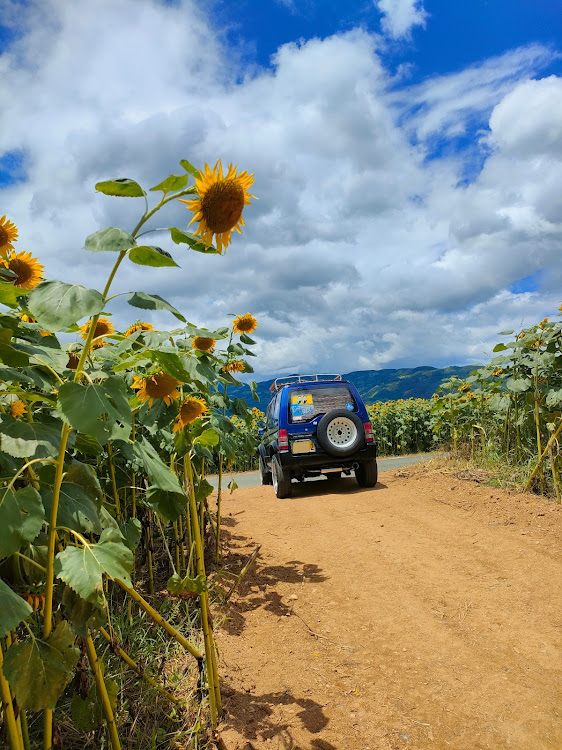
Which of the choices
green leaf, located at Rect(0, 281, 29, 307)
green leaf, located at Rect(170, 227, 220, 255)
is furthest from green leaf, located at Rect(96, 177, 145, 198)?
green leaf, located at Rect(0, 281, 29, 307)

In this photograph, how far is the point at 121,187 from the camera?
1279 millimetres

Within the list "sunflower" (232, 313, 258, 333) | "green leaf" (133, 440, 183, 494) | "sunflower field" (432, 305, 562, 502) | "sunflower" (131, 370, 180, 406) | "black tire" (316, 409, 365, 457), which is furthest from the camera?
"black tire" (316, 409, 365, 457)

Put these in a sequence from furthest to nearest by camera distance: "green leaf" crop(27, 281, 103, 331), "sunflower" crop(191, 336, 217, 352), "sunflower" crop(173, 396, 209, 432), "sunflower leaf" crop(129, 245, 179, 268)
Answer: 1. "sunflower" crop(191, 336, 217, 352)
2. "sunflower" crop(173, 396, 209, 432)
3. "sunflower leaf" crop(129, 245, 179, 268)
4. "green leaf" crop(27, 281, 103, 331)

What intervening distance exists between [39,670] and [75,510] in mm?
382

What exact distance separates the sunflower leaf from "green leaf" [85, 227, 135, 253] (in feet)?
0.12

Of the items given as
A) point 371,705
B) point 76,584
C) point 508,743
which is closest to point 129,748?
point 371,705

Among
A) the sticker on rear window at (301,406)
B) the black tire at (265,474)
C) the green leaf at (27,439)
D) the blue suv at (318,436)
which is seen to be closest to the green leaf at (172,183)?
the green leaf at (27,439)

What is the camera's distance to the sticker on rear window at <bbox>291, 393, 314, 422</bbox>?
8.66 meters

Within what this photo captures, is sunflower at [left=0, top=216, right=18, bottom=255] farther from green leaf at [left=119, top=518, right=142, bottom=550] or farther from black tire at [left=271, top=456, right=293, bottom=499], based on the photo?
black tire at [left=271, top=456, right=293, bottom=499]

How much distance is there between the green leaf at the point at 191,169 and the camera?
1387 mm

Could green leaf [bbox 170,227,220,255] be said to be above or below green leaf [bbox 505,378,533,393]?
above

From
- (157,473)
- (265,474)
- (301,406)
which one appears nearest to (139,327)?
(157,473)

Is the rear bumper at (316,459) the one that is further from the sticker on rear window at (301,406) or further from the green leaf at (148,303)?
the green leaf at (148,303)

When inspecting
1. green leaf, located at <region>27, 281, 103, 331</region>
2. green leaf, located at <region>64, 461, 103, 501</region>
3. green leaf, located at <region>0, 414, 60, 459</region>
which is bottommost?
green leaf, located at <region>64, 461, 103, 501</region>
